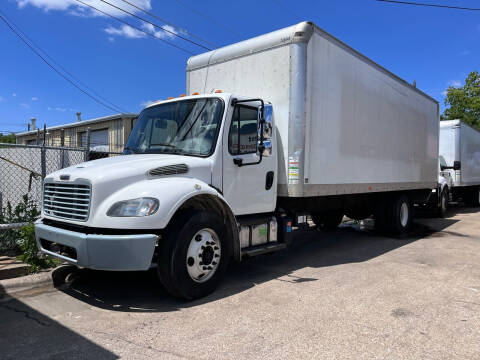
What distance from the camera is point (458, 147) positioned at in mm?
15406

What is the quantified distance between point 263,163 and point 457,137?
13186mm

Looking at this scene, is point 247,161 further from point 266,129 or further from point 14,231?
point 14,231

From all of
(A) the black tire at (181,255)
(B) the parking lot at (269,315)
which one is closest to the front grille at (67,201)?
(A) the black tire at (181,255)

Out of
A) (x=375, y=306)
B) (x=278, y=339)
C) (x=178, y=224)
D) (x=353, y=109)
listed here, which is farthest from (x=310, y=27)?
(x=278, y=339)

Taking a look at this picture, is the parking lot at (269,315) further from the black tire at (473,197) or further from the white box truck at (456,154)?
the black tire at (473,197)

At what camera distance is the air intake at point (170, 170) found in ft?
14.1

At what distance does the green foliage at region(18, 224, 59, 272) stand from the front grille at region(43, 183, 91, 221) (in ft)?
3.14

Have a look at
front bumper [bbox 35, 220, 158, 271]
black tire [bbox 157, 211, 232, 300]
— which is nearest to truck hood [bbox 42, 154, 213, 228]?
front bumper [bbox 35, 220, 158, 271]

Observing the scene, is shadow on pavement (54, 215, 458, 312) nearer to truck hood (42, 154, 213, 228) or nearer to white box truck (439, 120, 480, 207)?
truck hood (42, 154, 213, 228)

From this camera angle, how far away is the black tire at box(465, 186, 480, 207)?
18.2m

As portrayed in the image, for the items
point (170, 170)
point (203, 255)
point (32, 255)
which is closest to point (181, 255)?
point (203, 255)

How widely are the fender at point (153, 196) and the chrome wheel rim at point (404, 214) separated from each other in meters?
6.78

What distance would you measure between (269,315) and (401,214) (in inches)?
257

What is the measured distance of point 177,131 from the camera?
199 inches
